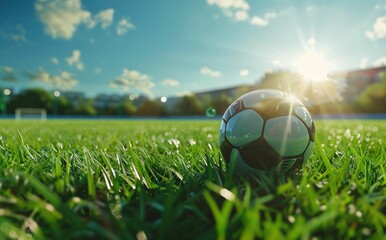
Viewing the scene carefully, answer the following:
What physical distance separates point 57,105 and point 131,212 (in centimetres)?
7122

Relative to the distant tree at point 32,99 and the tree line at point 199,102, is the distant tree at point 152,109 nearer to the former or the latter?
the tree line at point 199,102

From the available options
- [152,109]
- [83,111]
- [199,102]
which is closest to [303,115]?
[199,102]

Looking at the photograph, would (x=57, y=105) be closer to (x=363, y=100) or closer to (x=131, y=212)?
(x=363, y=100)

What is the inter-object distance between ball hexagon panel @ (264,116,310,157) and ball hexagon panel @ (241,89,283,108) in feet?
0.60

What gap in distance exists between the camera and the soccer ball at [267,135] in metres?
1.87

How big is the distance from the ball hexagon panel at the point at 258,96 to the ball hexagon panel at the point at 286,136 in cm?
18

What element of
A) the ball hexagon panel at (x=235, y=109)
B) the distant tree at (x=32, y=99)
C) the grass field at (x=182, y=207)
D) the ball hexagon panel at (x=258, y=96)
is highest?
the distant tree at (x=32, y=99)

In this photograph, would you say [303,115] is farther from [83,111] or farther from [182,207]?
[83,111]

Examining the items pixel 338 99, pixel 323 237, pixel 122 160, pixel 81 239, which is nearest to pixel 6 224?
pixel 81 239

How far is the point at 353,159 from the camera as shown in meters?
2.12

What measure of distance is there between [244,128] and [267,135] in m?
0.15

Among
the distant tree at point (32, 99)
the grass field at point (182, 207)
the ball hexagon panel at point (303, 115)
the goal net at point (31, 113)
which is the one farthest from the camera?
the distant tree at point (32, 99)

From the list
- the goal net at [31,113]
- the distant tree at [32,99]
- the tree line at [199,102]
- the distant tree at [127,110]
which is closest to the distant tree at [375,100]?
the tree line at [199,102]

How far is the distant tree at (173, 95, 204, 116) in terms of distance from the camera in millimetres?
60362
